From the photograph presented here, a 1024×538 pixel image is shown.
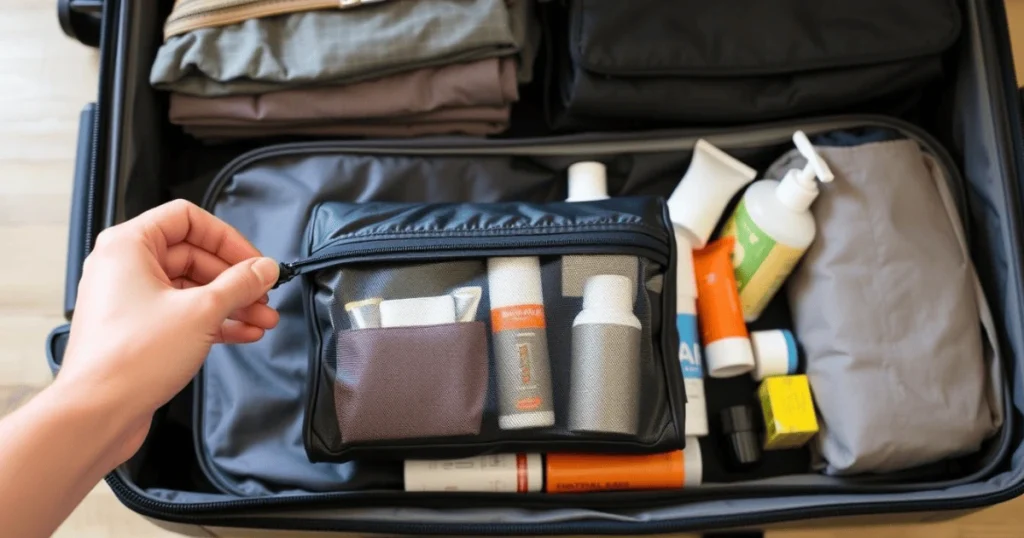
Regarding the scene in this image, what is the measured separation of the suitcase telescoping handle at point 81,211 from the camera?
76 centimetres

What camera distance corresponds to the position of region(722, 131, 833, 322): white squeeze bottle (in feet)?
2.46

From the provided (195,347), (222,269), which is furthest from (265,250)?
(195,347)

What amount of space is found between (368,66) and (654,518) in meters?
0.48

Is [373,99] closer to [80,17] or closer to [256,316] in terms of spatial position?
[256,316]

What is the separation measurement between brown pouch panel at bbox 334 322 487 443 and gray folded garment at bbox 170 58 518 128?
243 millimetres

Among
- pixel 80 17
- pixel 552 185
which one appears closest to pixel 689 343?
pixel 552 185

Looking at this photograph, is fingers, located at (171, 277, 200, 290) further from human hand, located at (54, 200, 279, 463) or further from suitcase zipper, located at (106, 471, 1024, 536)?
suitcase zipper, located at (106, 471, 1024, 536)

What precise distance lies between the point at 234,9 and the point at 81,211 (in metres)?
0.24

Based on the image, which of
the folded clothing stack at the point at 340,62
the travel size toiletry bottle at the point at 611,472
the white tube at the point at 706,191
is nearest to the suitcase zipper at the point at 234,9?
the folded clothing stack at the point at 340,62

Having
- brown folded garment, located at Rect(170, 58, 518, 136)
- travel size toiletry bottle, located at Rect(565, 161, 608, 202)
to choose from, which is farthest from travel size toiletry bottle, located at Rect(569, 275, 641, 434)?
brown folded garment, located at Rect(170, 58, 518, 136)

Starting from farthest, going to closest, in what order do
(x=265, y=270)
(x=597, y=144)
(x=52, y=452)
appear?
(x=597, y=144), (x=265, y=270), (x=52, y=452)

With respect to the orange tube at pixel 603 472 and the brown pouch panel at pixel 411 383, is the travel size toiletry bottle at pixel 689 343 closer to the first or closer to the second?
the orange tube at pixel 603 472

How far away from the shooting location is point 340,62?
0.77 metres

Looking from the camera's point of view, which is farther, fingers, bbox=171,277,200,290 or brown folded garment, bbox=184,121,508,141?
brown folded garment, bbox=184,121,508,141
